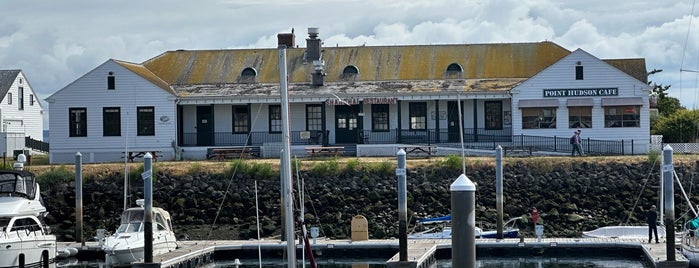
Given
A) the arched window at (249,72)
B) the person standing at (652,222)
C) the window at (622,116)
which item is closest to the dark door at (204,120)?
the arched window at (249,72)

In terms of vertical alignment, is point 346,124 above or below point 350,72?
below

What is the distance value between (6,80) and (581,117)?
39.0m

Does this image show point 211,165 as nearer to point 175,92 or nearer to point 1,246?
point 175,92

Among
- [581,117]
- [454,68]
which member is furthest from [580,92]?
[454,68]

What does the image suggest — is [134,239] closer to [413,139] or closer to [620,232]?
[620,232]

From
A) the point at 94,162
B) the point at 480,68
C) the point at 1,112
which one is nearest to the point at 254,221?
the point at 94,162

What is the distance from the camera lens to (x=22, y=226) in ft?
90.1

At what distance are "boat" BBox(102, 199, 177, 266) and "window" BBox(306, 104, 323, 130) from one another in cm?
2031

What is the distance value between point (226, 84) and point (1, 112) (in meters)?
20.3

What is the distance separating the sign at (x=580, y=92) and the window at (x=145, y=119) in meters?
18.3

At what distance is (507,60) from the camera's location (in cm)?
5553

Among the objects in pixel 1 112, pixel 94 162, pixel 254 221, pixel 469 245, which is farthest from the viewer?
pixel 1 112

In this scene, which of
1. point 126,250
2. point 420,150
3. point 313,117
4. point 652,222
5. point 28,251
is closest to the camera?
point 28,251

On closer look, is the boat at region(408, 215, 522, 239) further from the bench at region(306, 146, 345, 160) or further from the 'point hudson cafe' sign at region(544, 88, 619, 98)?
the 'point hudson cafe' sign at region(544, 88, 619, 98)
